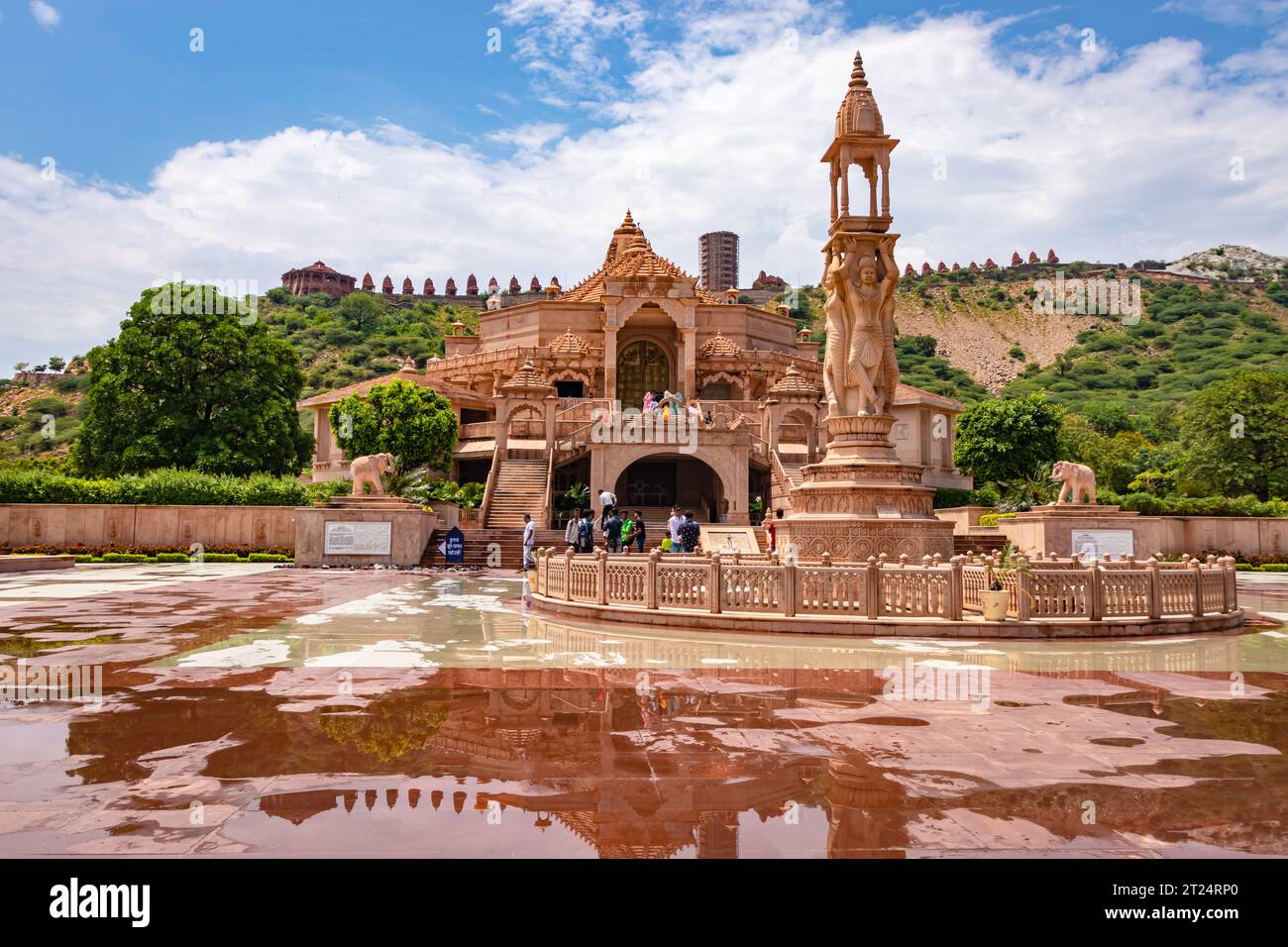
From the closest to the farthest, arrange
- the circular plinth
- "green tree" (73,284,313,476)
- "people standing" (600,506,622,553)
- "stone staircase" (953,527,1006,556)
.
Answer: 1. the circular plinth
2. "people standing" (600,506,622,553)
3. "stone staircase" (953,527,1006,556)
4. "green tree" (73,284,313,476)

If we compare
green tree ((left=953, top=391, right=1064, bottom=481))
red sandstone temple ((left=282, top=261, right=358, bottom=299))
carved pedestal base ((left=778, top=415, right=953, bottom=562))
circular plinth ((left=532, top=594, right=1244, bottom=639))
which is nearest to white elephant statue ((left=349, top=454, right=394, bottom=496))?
carved pedestal base ((left=778, top=415, right=953, bottom=562))

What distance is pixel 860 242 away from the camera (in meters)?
17.1

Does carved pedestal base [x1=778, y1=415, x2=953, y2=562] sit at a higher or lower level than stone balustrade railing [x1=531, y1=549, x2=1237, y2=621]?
higher

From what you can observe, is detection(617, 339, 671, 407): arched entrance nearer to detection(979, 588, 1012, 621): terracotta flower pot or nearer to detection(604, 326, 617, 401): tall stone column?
detection(604, 326, 617, 401): tall stone column

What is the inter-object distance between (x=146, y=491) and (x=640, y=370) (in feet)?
80.8

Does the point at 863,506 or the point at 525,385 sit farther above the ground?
the point at 525,385

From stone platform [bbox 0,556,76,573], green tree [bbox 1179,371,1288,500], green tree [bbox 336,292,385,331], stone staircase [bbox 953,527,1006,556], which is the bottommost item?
stone platform [bbox 0,556,76,573]

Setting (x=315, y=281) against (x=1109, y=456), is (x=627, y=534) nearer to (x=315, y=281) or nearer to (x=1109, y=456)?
(x=1109, y=456)

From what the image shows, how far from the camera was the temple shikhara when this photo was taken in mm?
17000

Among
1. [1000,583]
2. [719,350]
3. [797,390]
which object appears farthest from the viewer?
[719,350]

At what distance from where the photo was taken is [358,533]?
26547mm

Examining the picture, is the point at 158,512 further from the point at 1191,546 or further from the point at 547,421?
the point at 1191,546

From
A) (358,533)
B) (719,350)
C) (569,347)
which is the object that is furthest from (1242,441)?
(358,533)

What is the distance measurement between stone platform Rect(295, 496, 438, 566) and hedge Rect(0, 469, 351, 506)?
16.2 ft
